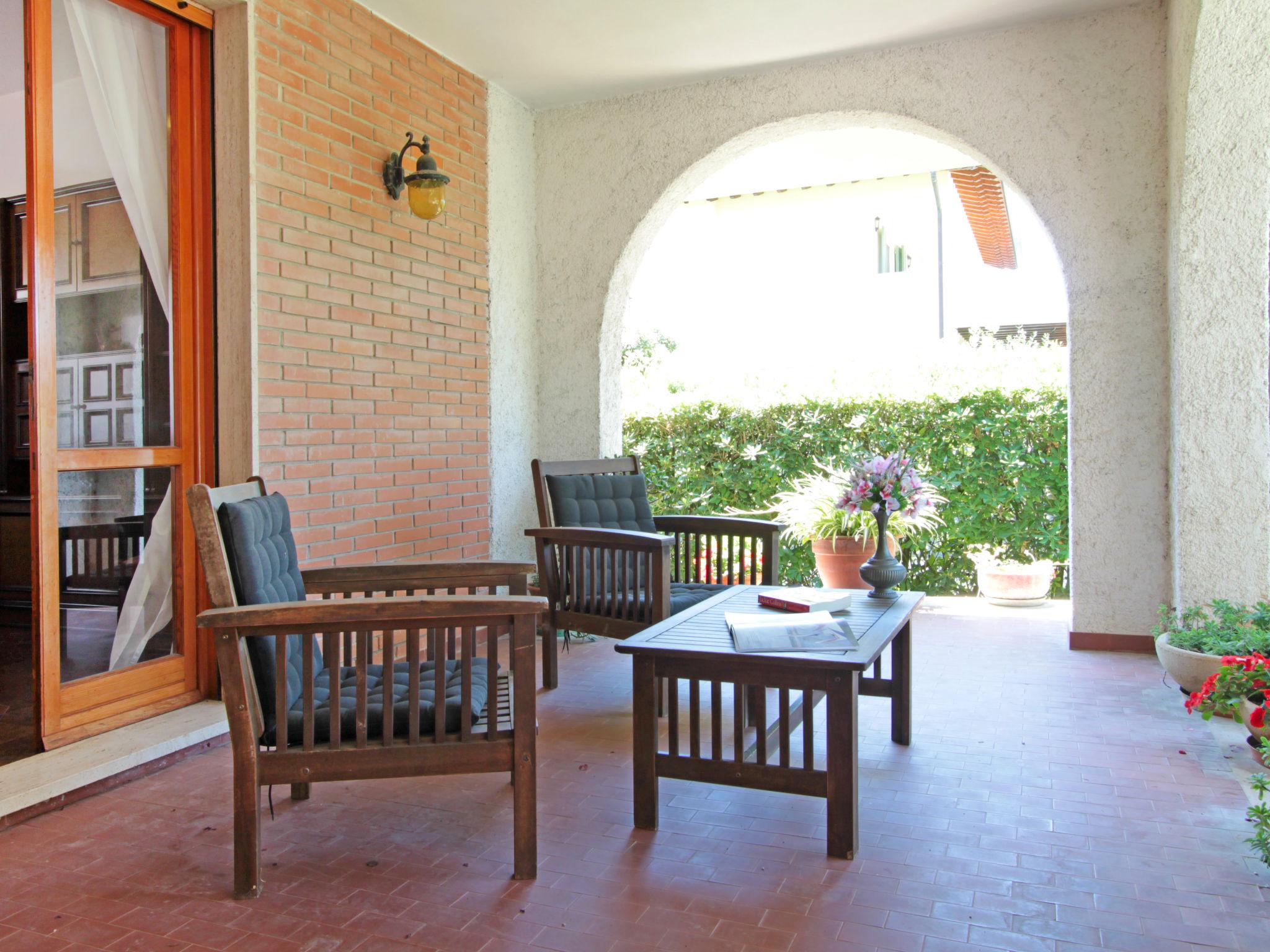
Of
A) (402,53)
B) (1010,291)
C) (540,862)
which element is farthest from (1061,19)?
(1010,291)

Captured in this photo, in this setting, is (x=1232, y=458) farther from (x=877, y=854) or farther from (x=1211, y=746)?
(x=877, y=854)

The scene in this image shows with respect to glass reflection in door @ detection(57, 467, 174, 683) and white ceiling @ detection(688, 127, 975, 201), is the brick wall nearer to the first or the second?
glass reflection in door @ detection(57, 467, 174, 683)

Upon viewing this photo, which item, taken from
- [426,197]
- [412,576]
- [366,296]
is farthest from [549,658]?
[426,197]

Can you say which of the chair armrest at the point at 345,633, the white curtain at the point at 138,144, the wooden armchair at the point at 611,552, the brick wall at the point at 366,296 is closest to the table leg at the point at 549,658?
the wooden armchair at the point at 611,552

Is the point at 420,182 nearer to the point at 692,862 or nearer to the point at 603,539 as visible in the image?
the point at 603,539

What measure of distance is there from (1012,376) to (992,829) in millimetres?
3893

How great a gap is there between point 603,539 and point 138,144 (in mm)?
2134

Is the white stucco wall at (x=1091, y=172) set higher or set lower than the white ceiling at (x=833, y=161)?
lower

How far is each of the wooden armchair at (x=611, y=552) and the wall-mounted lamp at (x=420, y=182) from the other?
1.22 meters

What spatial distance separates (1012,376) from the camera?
5.78 meters

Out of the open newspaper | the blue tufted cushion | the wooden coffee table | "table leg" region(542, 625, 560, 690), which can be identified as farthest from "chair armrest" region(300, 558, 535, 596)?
the blue tufted cushion

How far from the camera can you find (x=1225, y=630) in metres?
3.43

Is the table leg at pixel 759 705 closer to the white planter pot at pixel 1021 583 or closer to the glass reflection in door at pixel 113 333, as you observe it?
the glass reflection in door at pixel 113 333

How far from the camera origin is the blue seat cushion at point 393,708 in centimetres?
220
